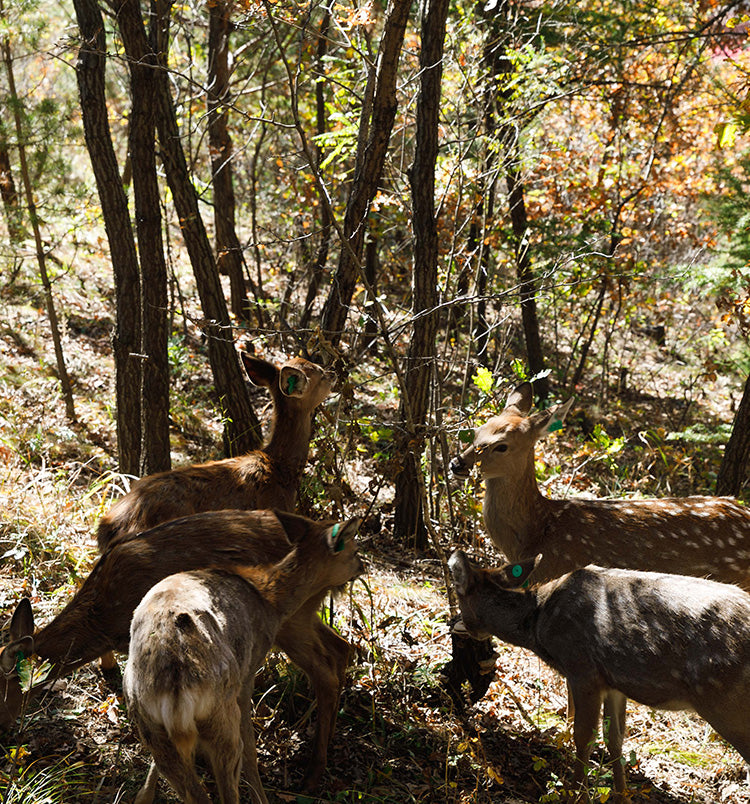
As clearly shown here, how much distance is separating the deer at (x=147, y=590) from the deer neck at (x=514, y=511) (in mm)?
1839

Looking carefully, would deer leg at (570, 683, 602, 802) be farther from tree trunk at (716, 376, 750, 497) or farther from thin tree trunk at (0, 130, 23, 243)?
thin tree trunk at (0, 130, 23, 243)

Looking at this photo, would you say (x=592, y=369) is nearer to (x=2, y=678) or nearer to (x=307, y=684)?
(x=307, y=684)

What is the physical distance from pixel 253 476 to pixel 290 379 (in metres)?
0.77

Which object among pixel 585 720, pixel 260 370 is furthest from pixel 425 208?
pixel 585 720

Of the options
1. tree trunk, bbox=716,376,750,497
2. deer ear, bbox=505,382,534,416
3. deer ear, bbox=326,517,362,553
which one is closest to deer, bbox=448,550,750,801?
deer ear, bbox=326,517,362,553

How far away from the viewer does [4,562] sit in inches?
241

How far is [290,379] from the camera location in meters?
5.57

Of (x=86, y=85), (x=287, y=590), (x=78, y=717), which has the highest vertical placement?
(x=86, y=85)

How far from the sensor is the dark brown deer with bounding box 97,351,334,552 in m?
5.10

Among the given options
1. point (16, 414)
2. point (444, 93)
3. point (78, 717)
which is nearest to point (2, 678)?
point (78, 717)

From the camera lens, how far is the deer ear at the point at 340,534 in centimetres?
418

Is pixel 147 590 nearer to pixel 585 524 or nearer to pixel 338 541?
pixel 338 541

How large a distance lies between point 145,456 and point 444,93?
6.39 m

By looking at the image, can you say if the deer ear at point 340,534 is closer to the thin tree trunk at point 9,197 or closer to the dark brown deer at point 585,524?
the dark brown deer at point 585,524
